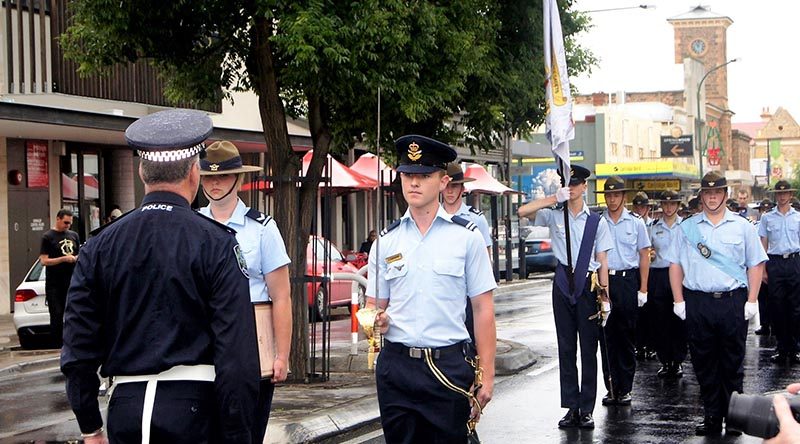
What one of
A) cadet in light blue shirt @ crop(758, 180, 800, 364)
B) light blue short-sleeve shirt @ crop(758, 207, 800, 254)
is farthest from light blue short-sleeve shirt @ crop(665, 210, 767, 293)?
light blue short-sleeve shirt @ crop(758, 207, 800, 254)

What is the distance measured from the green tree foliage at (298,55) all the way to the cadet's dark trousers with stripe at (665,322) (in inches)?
127

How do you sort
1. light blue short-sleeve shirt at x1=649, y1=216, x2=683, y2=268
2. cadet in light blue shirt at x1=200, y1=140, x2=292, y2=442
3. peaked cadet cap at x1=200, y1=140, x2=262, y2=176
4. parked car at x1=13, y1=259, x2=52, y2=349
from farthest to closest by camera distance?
parked car at x1=13, y1=259, x2=52, y2=349
light blue short-sleeve shirt at x1=649, y1=216, x2=683, y2=268
peaked cadet cap at x1=200, y1=140, x2=262, y2=176
cadet in light blue shirt at x1=200, y1=140, x2=292, y2=442

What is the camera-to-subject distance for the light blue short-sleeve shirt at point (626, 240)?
41.0 feet

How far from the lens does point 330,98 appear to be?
12.4 metres

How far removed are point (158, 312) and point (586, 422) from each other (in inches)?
247

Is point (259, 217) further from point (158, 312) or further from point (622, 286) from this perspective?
point (622, 286)

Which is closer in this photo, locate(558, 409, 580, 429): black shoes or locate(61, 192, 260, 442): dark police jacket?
locate(61, 192, 260, 442): dark police jacket

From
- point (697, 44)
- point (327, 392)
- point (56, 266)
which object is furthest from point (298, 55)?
point (697, 44)

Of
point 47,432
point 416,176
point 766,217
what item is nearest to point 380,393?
point 416,176

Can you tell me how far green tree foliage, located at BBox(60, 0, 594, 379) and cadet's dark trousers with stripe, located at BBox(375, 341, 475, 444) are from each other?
5.78 m

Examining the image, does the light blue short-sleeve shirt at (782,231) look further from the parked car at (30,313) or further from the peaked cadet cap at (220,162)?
the peaked cadet cap at (220,162)

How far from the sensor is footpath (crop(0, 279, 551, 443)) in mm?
9516

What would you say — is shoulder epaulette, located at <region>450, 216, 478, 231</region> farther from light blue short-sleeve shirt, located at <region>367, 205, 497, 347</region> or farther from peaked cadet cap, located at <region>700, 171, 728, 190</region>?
peaked cadet cap, located at <region>700, 171, 728, 190</region>

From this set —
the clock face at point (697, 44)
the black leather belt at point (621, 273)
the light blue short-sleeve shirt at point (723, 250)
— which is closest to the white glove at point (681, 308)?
the light blue short-sleeve shirt at point (723, 250)
